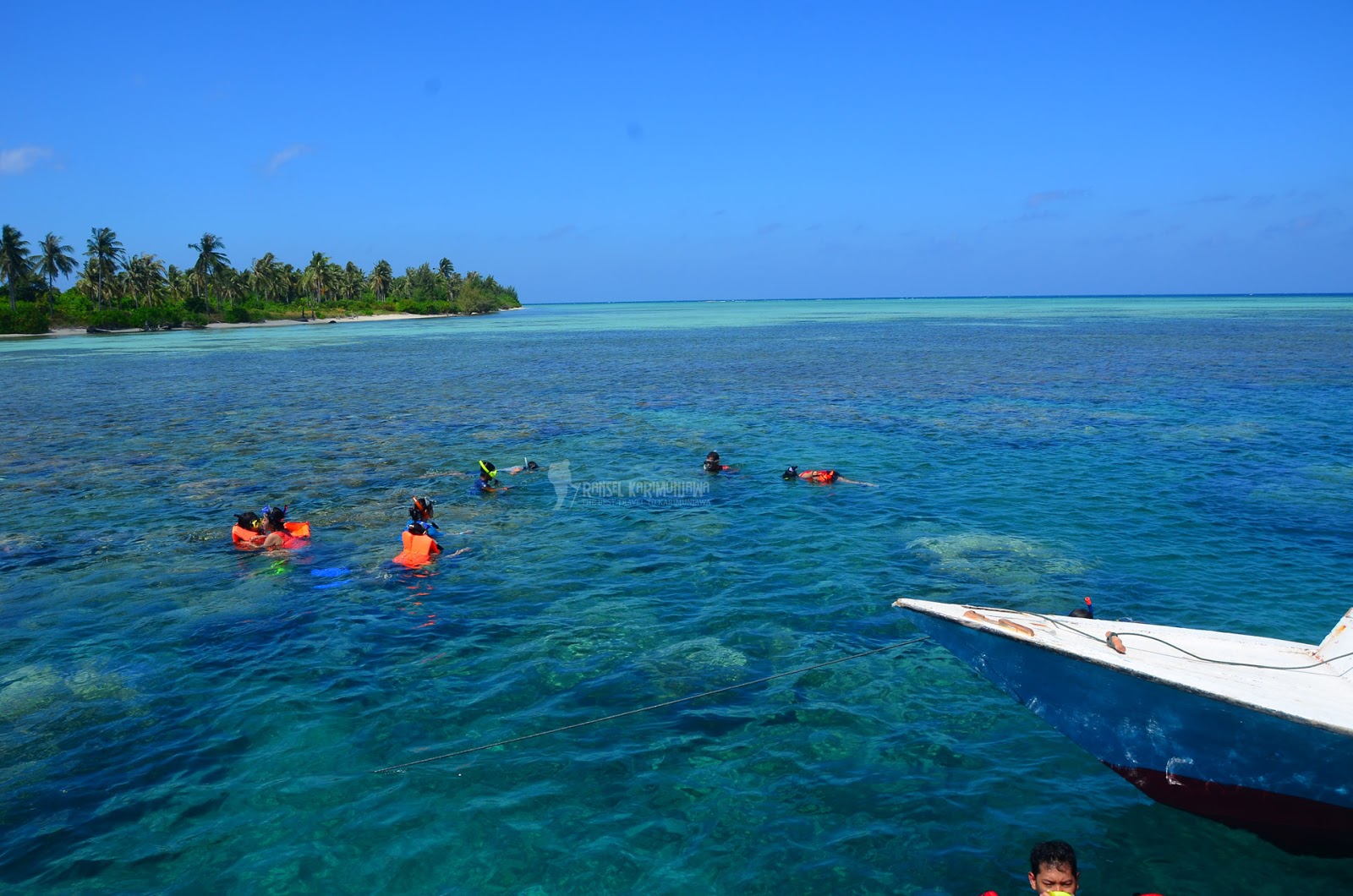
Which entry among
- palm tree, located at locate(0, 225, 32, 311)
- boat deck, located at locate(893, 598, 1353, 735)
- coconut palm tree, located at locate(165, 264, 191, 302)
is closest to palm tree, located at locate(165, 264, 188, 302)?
coconut palm tree, located at locate(165, 264, 191, 302)

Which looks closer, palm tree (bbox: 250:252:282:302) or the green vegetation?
the green vegetation

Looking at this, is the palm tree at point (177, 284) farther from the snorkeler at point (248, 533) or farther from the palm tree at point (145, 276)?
the snorkeler at point (248, 533)

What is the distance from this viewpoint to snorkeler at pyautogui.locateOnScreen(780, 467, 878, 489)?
24562 millimetres

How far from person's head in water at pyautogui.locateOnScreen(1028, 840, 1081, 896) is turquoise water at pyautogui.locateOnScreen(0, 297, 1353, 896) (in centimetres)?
133

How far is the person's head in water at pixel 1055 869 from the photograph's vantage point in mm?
7121

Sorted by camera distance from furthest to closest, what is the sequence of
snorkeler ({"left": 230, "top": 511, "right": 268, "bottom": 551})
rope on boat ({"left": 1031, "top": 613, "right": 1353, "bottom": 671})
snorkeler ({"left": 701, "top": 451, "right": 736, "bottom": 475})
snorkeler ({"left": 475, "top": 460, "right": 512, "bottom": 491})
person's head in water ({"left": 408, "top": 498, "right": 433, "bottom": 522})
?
1. snorkeler ({"left": 701, "top": 451, "right": 736, "bottom": 475})
2. snorkeler ({"left": 475, "top": 460, "right": 512, "bottom": 491})
3. snorkeler ({"left": 230, "top": 511, "right": 268, "bottom": 551})
4. person's head in water ({"left": 408, "top": 498, "right": 433, "bottom": 522})
5. rope on boat ({"left": 1031, "top": 613, "right": 1353, "bottom": 671})

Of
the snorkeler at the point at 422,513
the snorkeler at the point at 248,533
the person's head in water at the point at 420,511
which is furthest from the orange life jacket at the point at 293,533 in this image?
the person's head in water at the point at 420,511

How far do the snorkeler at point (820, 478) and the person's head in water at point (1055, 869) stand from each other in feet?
57.4

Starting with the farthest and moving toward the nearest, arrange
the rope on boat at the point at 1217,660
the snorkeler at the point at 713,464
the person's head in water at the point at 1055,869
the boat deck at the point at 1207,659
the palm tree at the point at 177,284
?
1. the palm tree at the point at 177,284
2. the snorkeler at the point at 713,464
3. the rope on boat at the point at 1217,660
4. the boat deck at the point at 1207,659
5. the person's head in water at the point at 1055,869

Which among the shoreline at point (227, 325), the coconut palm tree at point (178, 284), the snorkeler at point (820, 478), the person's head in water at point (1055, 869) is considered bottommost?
the snorkeler at point (820, 478)

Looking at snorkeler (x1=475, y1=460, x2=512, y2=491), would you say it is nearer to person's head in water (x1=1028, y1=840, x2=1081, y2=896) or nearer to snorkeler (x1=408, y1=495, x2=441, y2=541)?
snorkeler (x1=408, y1=495, x2=441, y2=541)

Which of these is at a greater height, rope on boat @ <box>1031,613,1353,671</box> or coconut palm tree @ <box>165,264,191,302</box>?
coconut palm tree @ <box>165,264,191,302</box>

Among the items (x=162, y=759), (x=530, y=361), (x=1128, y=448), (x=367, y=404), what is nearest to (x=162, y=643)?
(x=162, y=759)

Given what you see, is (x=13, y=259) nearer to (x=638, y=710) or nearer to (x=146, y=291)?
(x=146, y=291)
